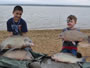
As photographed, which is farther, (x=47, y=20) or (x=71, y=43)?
(x=47, y=20)

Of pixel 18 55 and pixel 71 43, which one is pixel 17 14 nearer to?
pixel 18 55

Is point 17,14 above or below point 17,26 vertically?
above

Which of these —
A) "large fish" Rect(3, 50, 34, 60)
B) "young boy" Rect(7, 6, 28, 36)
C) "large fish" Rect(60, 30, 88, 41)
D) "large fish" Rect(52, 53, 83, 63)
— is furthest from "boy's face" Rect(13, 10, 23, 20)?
"large fish" Rect(52, 53, 83, 63)

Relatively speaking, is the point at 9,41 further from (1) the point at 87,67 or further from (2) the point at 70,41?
(1) the point at 87,67

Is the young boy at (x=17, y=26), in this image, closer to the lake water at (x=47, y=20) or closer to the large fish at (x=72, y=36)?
the large fish at (x=72, y=36)

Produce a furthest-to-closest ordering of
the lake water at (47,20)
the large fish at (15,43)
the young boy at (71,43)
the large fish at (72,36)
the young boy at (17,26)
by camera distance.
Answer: the lake water at (47,20) < the young boy at (17,26) < the young boy at (71,43) < the large fish at (72,36) < the large fish at (15,43)

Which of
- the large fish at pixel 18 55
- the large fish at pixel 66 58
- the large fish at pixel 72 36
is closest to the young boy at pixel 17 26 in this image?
the large fish at pixel 18 55

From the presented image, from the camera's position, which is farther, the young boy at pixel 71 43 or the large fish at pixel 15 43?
the young boy at pixel 71 43

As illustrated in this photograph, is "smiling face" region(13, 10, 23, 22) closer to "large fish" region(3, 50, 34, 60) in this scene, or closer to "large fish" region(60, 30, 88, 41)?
"large fish" region(3, 50, 34, 60)

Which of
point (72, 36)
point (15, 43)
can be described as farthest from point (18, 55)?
point (72, 36)

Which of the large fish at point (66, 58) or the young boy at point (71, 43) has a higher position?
the young boy at point (71, 43)

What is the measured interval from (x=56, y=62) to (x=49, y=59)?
1.08 feet

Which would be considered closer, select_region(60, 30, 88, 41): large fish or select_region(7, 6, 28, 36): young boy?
select_region(60, 30, 88, 41): large fish

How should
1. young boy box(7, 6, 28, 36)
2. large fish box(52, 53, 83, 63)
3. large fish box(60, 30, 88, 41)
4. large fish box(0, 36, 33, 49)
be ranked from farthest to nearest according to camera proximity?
young boy box(7, 6, 28, 36) → large fish box(60, 30, 88, 41) → large fish box(0, 36, 33, 49) → large fish box(52, 53, 83, 63)
